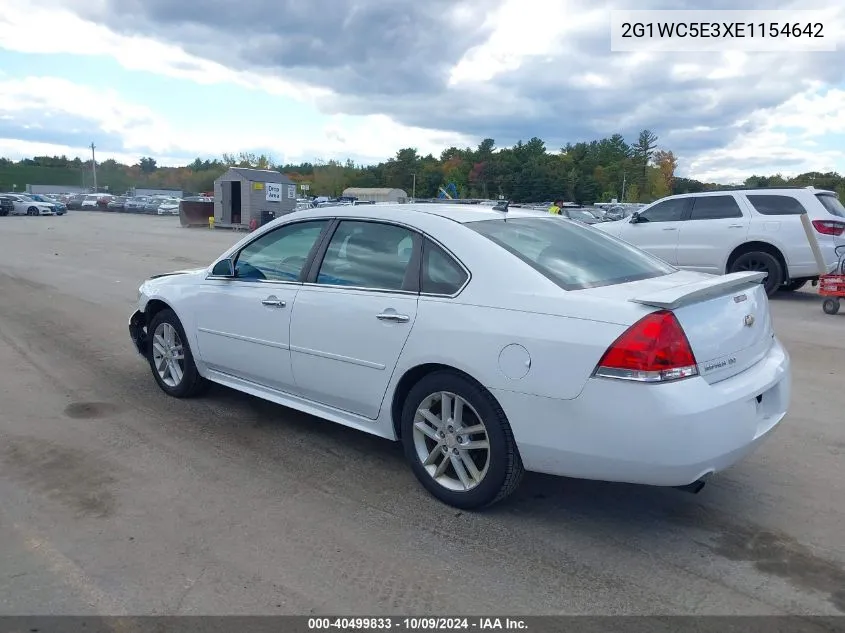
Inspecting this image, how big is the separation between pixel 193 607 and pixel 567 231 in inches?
118

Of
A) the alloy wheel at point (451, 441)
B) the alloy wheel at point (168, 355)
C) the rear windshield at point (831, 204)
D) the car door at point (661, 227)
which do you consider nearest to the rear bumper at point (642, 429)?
the alloy wheel at point (451, 441)

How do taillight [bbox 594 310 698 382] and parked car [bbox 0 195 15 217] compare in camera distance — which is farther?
parked car [bbox 0 195 15 217]

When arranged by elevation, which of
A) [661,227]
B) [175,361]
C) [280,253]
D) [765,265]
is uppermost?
[661,227]

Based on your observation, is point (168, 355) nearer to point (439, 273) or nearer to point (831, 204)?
point (439, 273)

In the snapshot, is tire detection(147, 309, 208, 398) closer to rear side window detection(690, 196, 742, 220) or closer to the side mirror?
the side mirror

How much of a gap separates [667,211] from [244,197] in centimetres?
2857

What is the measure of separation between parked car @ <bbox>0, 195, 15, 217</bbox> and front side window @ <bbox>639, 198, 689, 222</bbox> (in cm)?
4610

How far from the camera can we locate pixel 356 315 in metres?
4.13

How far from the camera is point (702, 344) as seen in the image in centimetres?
330

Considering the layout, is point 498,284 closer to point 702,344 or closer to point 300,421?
point 702,344

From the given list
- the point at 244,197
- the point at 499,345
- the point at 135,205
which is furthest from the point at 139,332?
the point at 135,205

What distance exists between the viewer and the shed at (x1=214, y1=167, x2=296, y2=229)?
37.4 m

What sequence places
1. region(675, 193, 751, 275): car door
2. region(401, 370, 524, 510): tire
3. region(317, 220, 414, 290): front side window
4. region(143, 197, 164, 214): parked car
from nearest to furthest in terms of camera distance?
region(401, 370, 524, 510): tire
region(317, 220, 414, 290): front side window
region(675, 193, 751, 275): car door
region(143, 197, 164, 214): parked car

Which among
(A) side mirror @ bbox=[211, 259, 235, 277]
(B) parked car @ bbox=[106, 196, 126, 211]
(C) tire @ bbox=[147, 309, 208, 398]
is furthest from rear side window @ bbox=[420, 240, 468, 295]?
(B) parked car @ bbox=[106, 196, 126, 211]
